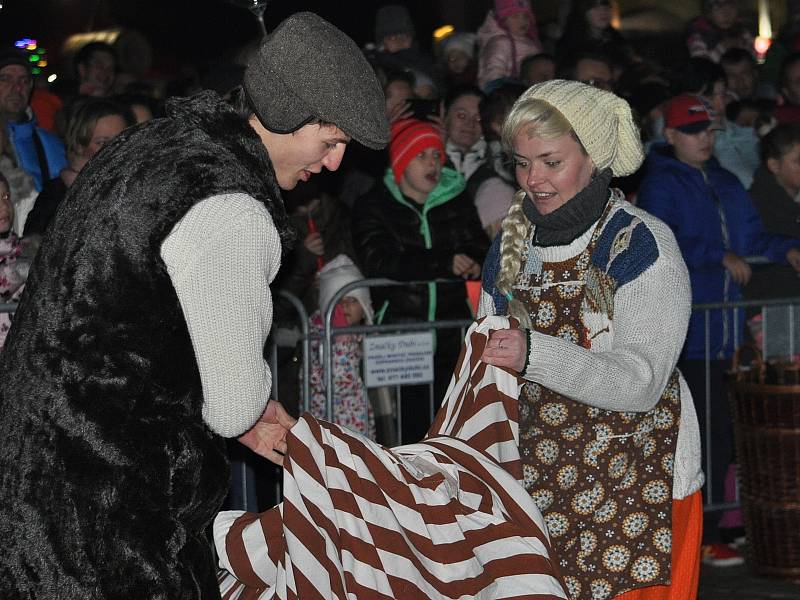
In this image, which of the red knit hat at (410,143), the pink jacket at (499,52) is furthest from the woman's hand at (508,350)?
the pink jacket at (499,52)

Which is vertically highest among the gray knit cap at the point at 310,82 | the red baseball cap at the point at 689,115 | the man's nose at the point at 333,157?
the gray knit cap at the point at 310,82

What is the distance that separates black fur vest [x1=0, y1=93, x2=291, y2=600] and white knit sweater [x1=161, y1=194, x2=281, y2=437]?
5cm

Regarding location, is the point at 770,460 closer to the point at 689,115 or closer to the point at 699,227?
the point at 699,227

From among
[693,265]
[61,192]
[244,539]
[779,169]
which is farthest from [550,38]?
[244,539]

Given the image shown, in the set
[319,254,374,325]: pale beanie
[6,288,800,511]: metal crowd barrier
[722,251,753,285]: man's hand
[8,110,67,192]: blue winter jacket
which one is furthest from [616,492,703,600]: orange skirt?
[8,110,67,192]: blue winter jacket

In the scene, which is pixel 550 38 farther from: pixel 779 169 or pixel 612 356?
pixel 612 356

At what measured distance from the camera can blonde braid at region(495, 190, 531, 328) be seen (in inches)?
161

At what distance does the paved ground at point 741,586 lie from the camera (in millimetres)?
6418

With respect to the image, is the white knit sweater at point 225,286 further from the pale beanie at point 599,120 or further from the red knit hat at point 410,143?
the red knit hat at point 410,143

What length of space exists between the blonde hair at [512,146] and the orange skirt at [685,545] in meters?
0.74

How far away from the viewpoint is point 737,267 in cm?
730

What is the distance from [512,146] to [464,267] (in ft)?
8.41

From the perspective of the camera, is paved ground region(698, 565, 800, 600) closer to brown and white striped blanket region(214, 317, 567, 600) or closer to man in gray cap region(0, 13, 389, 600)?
brown and white striped blanket region(214, 317, 567, 600)

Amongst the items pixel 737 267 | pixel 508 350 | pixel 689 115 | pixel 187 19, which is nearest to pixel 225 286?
pixel 508 350
